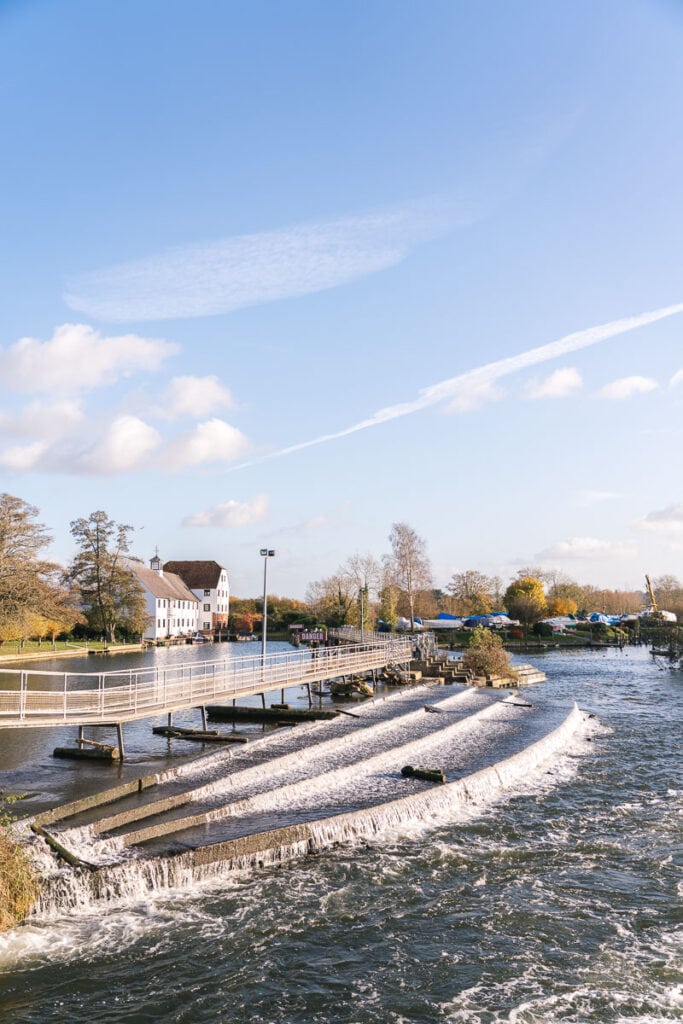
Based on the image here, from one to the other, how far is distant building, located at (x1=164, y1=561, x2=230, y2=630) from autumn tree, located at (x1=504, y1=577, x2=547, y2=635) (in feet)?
148

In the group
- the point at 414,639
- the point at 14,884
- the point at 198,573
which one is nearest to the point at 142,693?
the point at 14,884

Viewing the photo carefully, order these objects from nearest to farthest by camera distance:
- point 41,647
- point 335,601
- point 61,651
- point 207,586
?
point 61,651 < point 41,647 < point 335,601 < point 207,586

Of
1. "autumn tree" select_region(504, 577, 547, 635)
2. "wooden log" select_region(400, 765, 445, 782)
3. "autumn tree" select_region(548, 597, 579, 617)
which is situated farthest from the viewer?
"autumn tree" select_region(548, 597, 579, 617)

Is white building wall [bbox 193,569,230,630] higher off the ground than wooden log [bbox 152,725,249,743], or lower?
higher

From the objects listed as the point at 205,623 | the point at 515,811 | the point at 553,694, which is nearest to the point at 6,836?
the point at 515,811

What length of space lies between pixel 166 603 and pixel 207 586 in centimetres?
Result: 1923

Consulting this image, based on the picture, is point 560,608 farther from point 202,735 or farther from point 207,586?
point 202,735

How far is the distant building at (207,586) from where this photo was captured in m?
116

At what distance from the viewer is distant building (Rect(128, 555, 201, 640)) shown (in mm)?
93312

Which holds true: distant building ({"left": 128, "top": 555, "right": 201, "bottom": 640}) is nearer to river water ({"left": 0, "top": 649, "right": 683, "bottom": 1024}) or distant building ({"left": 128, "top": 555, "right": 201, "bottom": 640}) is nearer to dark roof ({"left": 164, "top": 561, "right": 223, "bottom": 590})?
dark roof ({"left": 164, "top": 561, "right": 223, "bottom": 590})

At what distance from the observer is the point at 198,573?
118875 millimetres

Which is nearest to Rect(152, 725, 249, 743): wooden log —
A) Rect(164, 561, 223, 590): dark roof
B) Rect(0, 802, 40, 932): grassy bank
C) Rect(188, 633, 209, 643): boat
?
Rect(0, 802, 40, 932): grassy bank

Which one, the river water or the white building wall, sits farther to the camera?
the white building wall

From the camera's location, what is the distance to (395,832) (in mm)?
16484
